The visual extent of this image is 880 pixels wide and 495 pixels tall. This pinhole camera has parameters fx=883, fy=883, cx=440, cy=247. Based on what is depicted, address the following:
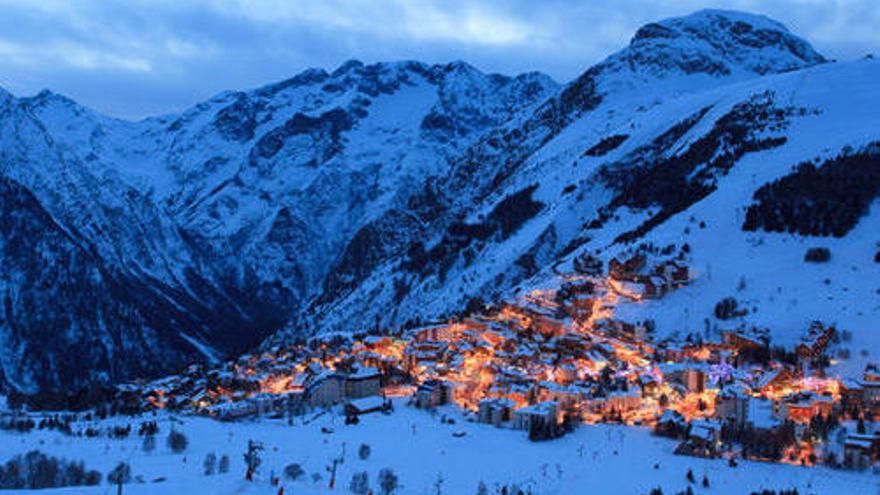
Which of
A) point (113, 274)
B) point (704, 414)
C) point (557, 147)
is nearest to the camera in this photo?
point (704, 414)

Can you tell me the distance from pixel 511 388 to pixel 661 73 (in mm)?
127024

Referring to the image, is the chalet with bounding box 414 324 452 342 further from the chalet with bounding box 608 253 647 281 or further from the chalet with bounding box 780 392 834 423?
the chalet with bounding box 780 392 834 423

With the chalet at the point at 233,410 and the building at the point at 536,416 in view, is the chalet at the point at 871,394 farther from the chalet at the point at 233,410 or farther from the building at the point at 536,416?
the chalet at the point at 233,410

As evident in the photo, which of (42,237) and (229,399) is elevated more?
(42,237)

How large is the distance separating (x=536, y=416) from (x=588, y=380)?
888 centimetres

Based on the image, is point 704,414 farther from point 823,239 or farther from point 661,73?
point 661,73

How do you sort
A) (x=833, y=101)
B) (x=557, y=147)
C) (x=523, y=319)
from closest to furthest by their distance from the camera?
(x=523, y=319) → (x=833, y=101) → (x=557, y=147)

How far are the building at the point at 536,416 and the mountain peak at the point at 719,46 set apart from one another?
132 meters

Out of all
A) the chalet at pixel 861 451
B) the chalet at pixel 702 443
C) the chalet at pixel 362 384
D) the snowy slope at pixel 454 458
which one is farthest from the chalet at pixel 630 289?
the chalet at pixel 861 451

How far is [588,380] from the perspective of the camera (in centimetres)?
4906

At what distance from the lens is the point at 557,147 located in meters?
140

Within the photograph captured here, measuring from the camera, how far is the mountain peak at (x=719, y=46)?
16500cm

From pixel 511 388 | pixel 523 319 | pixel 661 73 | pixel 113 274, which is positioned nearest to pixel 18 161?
pixel 113 274

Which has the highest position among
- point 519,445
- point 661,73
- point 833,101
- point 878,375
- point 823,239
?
point 661,73
